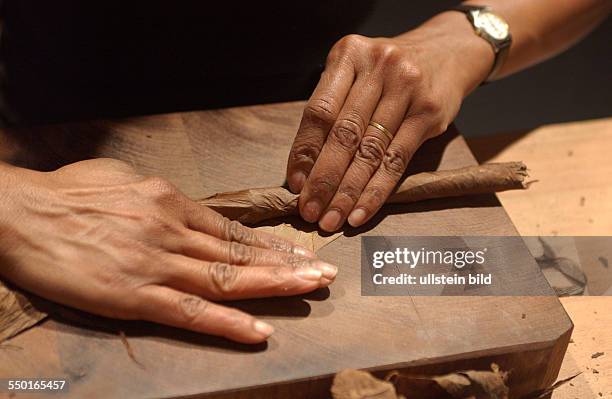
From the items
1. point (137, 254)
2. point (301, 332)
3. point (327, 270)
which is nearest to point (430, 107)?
point (327, 270)

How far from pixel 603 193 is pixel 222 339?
1.04 m

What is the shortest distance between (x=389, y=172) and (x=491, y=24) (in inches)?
20.6

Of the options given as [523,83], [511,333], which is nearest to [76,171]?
[511,333]

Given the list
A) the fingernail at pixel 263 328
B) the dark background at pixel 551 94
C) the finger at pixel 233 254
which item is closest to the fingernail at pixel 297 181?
the finger at pixel 233 254

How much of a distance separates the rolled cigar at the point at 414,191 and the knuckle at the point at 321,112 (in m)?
0.14

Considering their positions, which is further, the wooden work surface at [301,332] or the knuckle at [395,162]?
the knuckle at [395,162]

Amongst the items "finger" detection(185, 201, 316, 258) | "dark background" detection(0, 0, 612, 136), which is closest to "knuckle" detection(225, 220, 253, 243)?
"finger" detection(185, 201, 316, 258)

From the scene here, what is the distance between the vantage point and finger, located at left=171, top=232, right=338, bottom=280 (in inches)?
47.3

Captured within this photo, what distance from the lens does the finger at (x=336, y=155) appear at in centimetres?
137

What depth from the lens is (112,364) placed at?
1.11m

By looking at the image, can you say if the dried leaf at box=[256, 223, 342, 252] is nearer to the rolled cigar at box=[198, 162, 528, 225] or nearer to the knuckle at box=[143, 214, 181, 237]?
the rolled cigar at box=[198, 162, 528, 225]

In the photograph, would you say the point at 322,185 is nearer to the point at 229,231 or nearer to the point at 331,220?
the point at 331,220

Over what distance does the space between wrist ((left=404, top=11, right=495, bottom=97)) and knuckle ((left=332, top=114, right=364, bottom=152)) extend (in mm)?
284

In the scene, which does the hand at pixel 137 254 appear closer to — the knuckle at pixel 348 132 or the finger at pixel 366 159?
the finger at pixel 366 159
